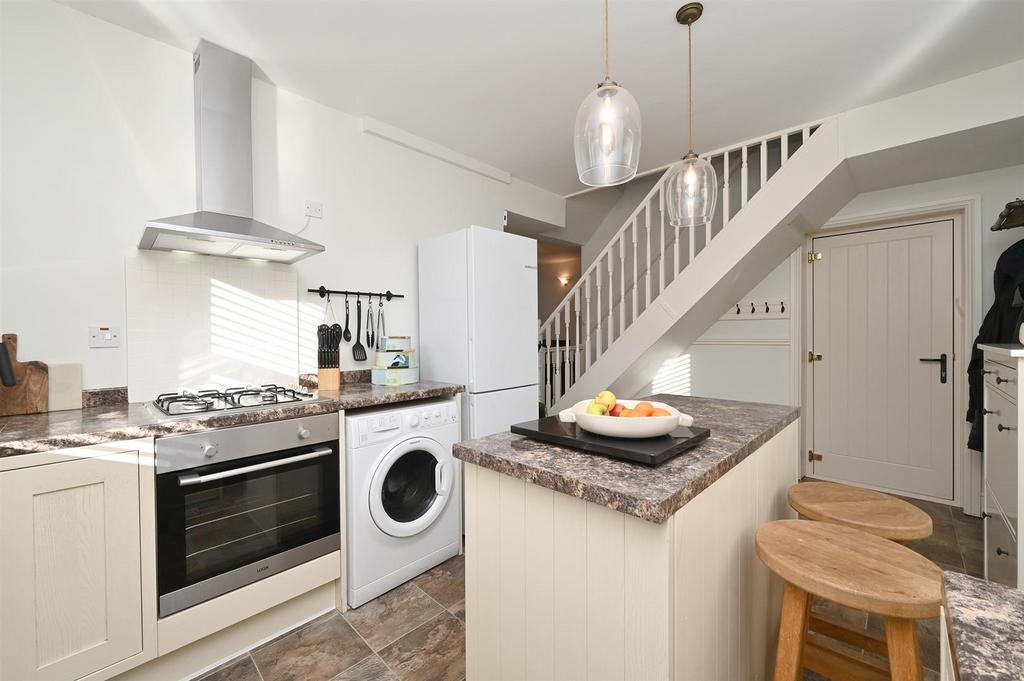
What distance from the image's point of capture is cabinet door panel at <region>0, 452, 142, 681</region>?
1239 millimetres

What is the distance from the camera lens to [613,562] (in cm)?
92

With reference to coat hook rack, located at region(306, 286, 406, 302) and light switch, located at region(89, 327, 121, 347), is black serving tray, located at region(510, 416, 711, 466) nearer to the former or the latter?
coat hook rack, located at region(306, 286, 406, 302)

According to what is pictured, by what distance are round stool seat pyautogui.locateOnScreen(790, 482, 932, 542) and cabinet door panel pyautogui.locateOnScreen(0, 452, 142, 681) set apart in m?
2.17

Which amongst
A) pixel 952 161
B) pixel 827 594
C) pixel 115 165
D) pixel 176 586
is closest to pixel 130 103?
pixel 115 165

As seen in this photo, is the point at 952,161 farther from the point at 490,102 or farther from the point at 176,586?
the point at 176,586

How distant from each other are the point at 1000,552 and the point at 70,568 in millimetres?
3313

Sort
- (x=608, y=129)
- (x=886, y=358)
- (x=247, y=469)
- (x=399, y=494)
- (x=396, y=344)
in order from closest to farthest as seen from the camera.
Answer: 1. (x=608, y=129)
2. (x=247, y=469)
3. (x=399, y=494)
4. (x=396, y=344)
5. (x=886, y=358)

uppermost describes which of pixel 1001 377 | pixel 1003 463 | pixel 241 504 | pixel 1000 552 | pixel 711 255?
pixel 711 255

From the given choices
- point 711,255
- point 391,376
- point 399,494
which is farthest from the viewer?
point 711,255

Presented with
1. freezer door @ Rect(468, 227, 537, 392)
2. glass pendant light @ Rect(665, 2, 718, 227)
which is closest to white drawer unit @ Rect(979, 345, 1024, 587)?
glass pendant light @ Rect(665, 2, 718, 227)

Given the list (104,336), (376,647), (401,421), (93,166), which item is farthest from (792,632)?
(93,166)

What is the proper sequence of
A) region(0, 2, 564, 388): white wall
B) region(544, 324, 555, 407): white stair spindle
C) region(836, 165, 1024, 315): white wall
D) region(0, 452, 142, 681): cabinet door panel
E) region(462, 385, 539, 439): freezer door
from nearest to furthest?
region(0, 452, 142, 681): cabinet door panel, region(0, 2, 564, 388): white wall, region(462, 385, 539, 439): freezer door, region(836, 165, 1024, 315): white wall, region(544, 324, 555, 407): white stair spindle

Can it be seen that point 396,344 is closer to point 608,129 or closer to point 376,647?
point 376,647

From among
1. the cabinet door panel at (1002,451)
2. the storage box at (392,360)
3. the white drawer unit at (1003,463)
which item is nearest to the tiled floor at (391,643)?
the white drawer unit at (1003,463)
